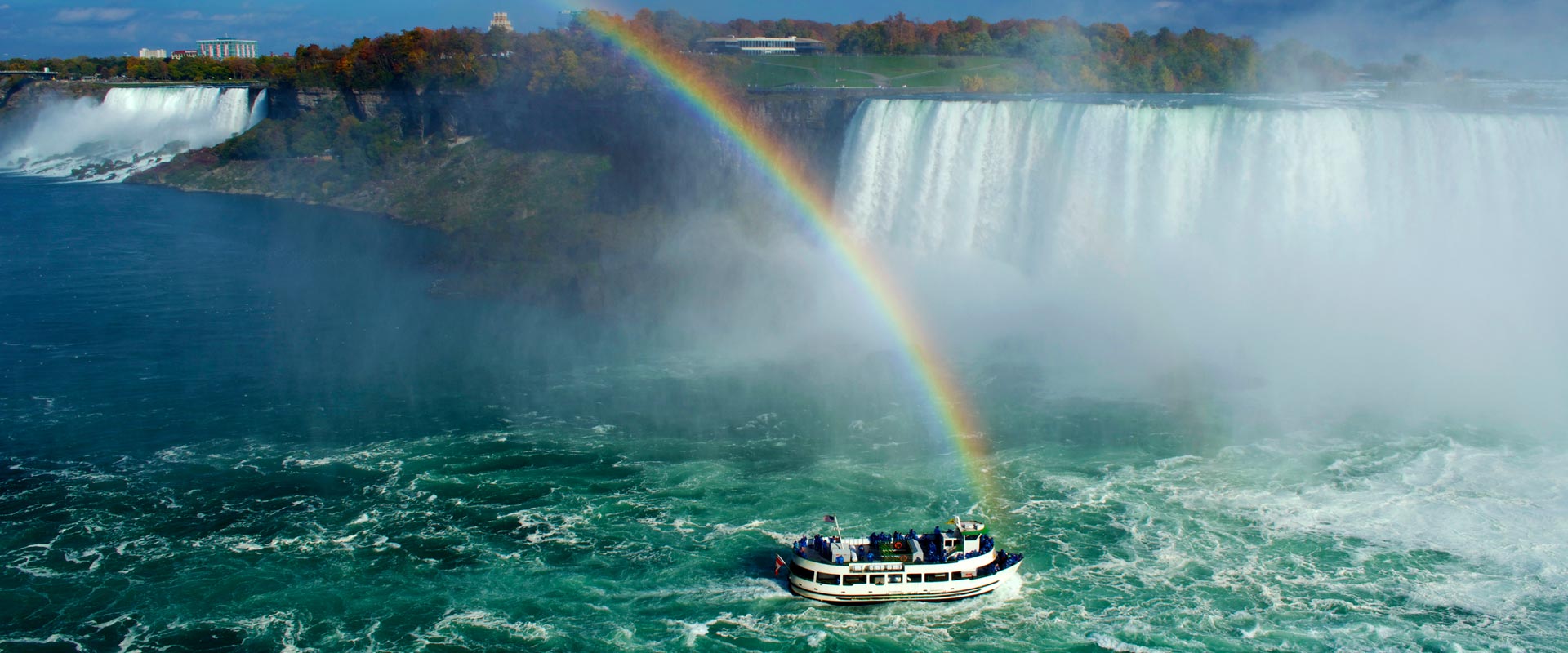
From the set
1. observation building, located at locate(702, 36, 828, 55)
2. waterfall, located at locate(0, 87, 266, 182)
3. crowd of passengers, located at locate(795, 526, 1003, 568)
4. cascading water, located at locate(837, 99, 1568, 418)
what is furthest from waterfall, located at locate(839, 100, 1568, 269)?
waterfall, located at locate(0, 87, 266, 182)

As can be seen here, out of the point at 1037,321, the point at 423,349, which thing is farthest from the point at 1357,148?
the point at 423,349

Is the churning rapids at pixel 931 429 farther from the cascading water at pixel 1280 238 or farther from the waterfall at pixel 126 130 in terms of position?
the waterfall at pixel 126 130

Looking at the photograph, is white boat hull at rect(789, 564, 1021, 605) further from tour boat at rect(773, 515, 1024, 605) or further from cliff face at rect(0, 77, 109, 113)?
cliff face at rect(0, 77, 109, 113)

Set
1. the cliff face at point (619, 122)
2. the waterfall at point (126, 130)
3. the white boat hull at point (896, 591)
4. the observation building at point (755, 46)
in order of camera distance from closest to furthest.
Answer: the white boat hull at point (896, 591) → the cliff face at point (619, 122) → the waterfall at point (126, 130) → the observation building at point (755, 46)

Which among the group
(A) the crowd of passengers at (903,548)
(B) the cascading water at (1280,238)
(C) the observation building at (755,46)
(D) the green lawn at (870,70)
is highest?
(C) the observation building at (755,46)

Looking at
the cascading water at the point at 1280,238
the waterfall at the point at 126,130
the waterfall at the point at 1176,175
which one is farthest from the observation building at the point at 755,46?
the cascading water at the point at 1280,238

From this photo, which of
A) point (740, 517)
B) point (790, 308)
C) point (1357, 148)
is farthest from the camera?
point (790, 308)

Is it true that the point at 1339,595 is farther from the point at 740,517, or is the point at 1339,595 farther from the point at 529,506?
the point at 529,506
